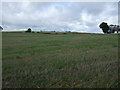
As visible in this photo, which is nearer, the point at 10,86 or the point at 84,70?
the point at 10,86

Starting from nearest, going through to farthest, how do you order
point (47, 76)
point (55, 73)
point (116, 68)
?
point (47, 76) → point (55, 73) → point (116, 68)

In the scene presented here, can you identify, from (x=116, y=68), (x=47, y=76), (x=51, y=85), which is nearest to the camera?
(x=51, y=85)

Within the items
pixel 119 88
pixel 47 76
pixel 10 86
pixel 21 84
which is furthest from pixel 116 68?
pixel 10 86

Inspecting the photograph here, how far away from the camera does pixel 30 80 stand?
4.75 meters

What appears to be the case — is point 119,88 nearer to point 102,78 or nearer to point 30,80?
point 102,78

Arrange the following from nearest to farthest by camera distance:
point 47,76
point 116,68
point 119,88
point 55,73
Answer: point 119,88 < point 47,76 < point 55,73 < point 116,68

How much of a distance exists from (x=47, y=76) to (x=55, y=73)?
481mm

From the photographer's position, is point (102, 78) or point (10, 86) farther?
point (102, 78)

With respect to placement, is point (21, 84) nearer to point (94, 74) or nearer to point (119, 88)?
point (94, 74)

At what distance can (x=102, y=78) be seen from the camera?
474cm

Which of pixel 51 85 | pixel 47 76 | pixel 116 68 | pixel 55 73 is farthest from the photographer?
pixel 116 68

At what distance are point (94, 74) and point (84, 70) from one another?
582 mm

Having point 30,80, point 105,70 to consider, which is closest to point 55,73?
point 30,80

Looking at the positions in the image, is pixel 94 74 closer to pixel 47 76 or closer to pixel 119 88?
pixel 119 88
